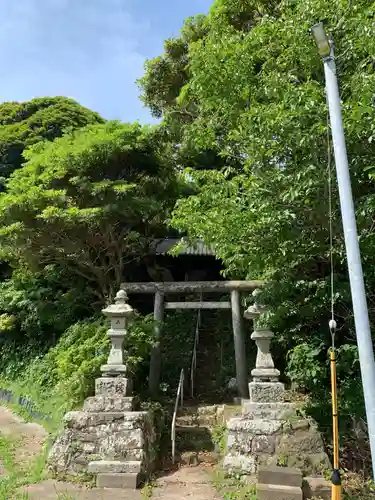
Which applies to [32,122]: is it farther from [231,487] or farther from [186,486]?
[231,487]

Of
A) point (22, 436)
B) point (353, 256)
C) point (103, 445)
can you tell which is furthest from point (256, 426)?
point (22, 436)

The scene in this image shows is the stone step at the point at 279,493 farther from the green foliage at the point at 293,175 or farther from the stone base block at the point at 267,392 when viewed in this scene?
the green foliage at the point at 293,175

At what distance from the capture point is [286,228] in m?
5.91

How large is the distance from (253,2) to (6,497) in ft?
38.9

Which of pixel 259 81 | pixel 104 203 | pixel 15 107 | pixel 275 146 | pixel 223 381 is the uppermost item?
pixel 15 107

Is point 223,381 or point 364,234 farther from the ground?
point 364,234

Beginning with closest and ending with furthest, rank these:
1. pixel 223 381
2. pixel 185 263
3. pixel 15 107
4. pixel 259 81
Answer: pixel 259 81 → pixel 223 381 → pixel 185 263 → pixel 15 107

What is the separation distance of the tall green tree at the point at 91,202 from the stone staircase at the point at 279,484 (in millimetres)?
6029

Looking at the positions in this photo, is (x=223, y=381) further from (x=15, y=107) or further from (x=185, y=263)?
(x=15, y=107)

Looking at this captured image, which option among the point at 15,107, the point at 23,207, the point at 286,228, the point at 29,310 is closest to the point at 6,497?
the point at 286,228

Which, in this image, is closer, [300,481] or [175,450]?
[300,481]

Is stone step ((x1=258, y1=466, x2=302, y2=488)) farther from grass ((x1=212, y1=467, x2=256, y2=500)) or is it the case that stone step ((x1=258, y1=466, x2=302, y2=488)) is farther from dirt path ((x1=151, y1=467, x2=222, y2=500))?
Answer: dirt path ((x1=151, y1=467, x2=222, y2=500))

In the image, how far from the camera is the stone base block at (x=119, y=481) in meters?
5.88

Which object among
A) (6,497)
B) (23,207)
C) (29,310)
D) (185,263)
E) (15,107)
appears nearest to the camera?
(6,497)
